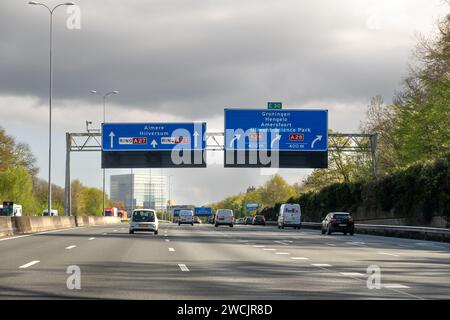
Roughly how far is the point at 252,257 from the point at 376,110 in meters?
64.1

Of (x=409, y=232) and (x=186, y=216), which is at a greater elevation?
(x=409, y=232)

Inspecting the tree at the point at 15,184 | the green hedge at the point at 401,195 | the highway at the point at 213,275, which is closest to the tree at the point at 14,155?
the tree at the point at 15,184

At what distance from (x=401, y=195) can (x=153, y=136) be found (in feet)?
61.8

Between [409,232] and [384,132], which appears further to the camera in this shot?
[384,132]

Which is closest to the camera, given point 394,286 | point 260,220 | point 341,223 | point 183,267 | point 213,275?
point 394,286

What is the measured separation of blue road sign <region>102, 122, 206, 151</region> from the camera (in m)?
60.4

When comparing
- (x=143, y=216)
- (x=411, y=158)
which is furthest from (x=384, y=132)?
(x=143, y=216)

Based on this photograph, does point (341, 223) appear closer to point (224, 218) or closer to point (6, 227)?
point (6, 227)

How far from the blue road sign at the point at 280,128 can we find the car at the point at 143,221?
17.8 m

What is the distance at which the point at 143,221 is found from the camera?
137ft

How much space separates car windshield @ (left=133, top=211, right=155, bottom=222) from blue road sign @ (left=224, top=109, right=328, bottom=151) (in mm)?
17811

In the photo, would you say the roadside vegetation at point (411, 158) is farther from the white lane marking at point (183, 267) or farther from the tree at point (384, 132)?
the white lane marking at point (183, 267)

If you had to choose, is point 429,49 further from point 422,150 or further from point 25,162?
point 25,162

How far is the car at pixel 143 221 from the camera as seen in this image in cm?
4159
